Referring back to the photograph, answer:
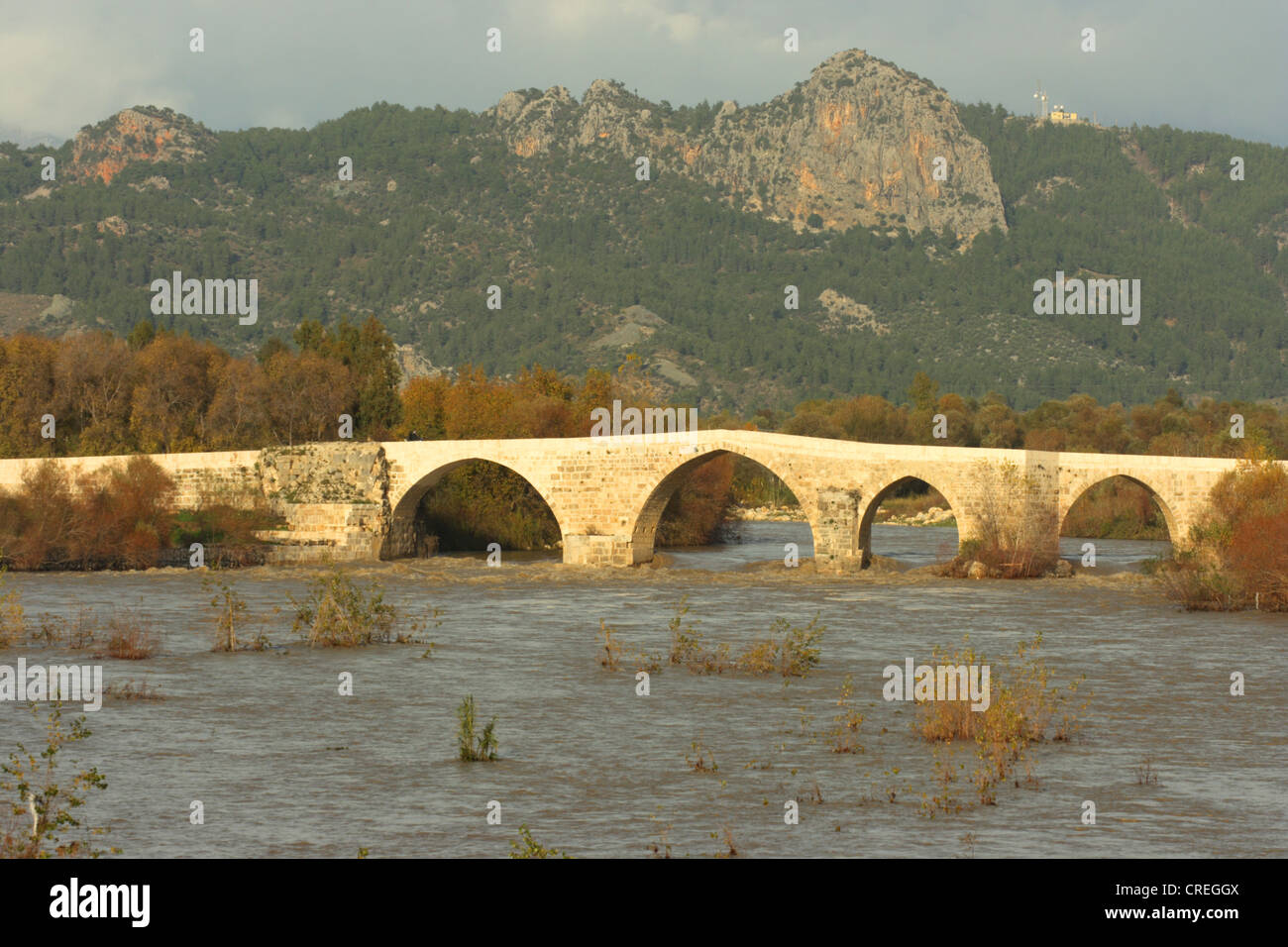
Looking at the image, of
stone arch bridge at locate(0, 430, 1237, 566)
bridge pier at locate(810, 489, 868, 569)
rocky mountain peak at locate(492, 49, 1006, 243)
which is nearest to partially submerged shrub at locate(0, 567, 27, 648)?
stone arch bridge at locate(0, 430, 1237, 566)

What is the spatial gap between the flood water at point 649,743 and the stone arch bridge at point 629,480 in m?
6.72

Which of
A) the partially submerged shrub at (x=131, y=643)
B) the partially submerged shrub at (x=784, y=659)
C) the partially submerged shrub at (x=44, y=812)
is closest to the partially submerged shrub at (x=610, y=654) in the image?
the partially submerged shrub at (x=784, y=659)

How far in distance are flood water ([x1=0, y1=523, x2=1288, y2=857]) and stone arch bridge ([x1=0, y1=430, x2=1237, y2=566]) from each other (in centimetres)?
672

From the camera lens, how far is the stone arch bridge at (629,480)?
33.0 metres

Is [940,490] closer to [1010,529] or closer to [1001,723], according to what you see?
[1010,529]

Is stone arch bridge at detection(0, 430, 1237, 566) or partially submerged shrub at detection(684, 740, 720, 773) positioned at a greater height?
stone arch bridge at detection(0, 430, 1237, 566)

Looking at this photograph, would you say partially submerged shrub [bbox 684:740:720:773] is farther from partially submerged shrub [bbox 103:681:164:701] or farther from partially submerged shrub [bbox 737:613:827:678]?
partially submerged shrub [bbox 103:681:164:701]

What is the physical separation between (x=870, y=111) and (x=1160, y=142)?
121 feet

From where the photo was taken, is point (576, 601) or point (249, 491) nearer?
point (576, 601)

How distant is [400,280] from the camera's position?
107 m

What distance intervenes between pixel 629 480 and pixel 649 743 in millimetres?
21906

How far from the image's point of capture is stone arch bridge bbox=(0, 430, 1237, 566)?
33.0 m
